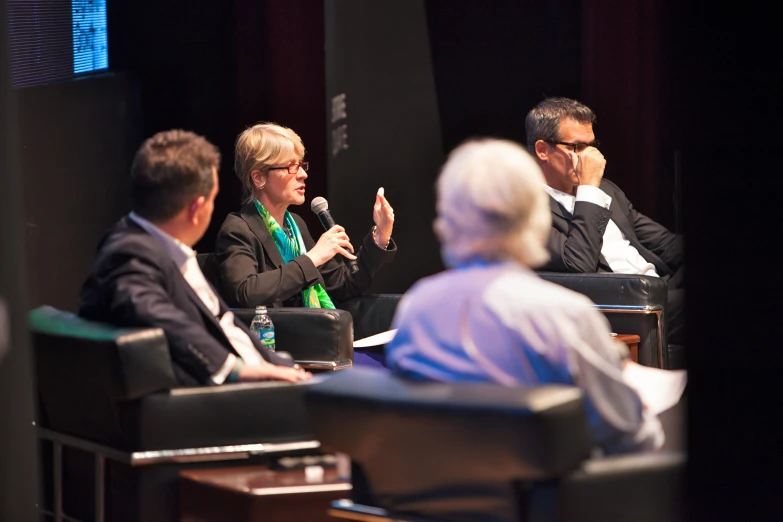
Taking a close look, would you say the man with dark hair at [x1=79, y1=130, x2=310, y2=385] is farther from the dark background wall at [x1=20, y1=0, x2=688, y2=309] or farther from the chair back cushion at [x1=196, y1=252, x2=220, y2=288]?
the dark background wall at [x1=20, y1=0, x2=688, y2=309]

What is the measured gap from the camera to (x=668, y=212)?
523 cm

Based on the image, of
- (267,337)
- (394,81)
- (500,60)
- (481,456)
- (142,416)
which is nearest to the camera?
(481,456)

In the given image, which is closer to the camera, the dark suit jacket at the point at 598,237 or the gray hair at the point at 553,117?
the dark suit jacket at the point at 598,237

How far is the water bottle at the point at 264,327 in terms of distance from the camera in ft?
12.2

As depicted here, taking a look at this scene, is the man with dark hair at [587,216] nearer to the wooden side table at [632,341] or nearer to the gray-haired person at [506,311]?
the wooden side table at [632,341]

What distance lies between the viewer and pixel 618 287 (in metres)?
4.11

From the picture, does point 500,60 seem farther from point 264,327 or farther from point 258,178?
point 264,327

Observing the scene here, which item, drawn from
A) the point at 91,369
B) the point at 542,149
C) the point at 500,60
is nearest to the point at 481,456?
the point at 91,369

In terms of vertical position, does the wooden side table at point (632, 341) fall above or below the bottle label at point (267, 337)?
below

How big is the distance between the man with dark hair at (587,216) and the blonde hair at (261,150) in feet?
3.32

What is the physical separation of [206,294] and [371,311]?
1.34m

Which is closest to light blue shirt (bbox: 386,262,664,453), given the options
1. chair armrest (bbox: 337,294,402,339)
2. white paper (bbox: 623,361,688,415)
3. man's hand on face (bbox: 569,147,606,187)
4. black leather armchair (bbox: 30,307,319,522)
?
white paper (bbox: 623,361,688,415)

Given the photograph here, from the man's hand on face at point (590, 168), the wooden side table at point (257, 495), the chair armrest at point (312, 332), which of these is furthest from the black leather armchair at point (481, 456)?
the man's hand on face at point (590, 168)

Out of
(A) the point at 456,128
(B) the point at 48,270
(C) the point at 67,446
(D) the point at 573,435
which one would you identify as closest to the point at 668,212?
(A) the point at 456,128
